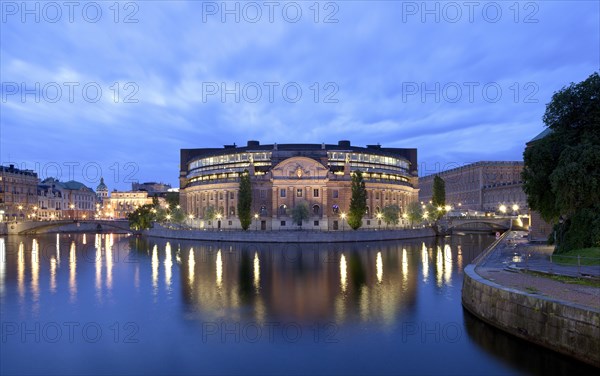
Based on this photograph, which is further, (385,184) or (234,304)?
(385,184)

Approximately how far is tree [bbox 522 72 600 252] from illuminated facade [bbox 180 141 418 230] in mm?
69484

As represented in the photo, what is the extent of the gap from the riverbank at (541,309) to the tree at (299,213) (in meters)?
74.9

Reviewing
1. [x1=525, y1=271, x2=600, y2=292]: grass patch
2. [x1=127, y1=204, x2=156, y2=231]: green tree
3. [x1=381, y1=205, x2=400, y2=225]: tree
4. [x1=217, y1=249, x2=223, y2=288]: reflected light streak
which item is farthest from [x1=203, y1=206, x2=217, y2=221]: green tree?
[x1=525, y1=271, x2=600, y2=292]: grass patch

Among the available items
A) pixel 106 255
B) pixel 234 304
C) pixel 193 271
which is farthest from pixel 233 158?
pixel 234 304

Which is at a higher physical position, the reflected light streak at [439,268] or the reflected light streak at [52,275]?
the reflected light streak at [52,275]

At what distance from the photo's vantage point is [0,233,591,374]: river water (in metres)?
22.5

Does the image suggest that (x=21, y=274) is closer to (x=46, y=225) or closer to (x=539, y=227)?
(x=539, y=227)

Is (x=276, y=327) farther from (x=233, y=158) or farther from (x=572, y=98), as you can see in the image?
(x=233, y=158)

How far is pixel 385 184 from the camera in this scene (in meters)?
125

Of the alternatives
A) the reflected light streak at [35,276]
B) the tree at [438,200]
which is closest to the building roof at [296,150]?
the tree at [438,200]

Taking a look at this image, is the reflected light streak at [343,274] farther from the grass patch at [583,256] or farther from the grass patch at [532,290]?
the grass patch at [532,290]

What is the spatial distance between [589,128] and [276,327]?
32217 mm

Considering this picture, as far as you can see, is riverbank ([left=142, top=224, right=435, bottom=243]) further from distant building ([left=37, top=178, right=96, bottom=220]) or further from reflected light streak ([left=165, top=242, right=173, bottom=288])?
distant building ([left=37, top=178, right=96, bottom=220])

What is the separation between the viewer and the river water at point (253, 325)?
22.5 meters
